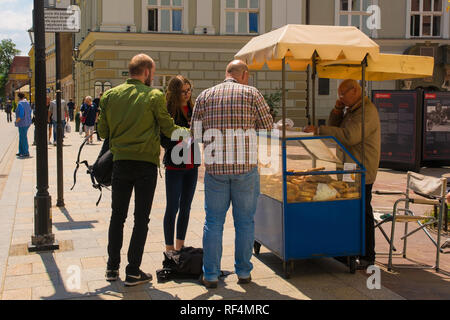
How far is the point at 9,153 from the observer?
58.6 ft

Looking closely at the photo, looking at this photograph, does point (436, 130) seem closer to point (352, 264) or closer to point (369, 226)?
point (369, 226)

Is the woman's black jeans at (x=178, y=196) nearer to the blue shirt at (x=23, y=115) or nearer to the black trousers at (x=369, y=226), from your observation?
the black trousers at (x=369, y=226)

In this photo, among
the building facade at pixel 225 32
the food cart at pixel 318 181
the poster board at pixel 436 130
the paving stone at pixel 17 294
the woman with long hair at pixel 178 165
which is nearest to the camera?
the paving stone at pixel 17 294

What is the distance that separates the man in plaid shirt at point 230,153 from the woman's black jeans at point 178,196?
1.43ft

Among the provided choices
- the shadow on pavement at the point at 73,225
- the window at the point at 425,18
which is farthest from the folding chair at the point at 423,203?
the window at the point at 425,18

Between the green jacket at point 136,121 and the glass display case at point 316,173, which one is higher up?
the green jacket at point 136,121

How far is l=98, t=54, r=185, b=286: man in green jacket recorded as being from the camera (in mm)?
4555

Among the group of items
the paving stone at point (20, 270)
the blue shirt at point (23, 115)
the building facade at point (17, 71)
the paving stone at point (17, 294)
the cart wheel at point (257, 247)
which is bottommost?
the paving stone at point (17, 294)

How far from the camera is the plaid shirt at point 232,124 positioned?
4594 mm

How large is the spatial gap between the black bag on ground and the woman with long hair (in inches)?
10.8

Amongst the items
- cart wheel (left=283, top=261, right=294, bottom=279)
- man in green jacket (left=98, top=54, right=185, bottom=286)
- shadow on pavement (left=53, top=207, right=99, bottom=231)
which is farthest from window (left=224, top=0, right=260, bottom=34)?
cart wheel (left=283, top=261, right=294, bottom=279)

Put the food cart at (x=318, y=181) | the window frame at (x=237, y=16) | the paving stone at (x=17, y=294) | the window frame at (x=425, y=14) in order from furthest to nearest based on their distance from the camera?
1. the window frame at (x=425, y=14)
2. the window frame at (x=237, y=16)
3. the food cart at (x=318, y=181)
4. the paving stone at (x=17, y=294)

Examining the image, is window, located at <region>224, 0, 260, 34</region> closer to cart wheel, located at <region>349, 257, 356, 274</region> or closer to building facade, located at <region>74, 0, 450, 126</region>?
building facade, located at <region>74, 0, 450, 126</region>
